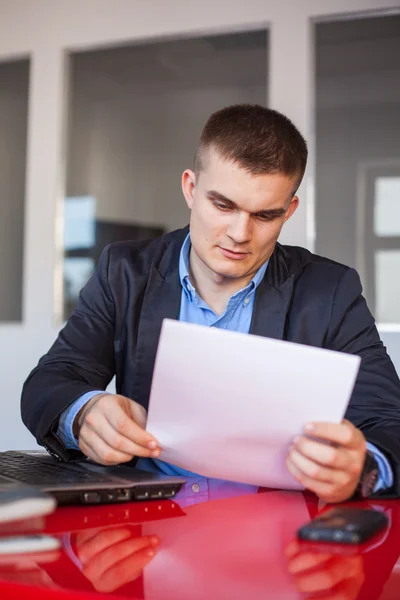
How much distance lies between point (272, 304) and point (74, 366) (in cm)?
44

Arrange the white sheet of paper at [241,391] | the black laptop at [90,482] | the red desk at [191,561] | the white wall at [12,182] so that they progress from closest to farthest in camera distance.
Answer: the red desk at [191,561] → the white sheet of paper at [241,391] → the black laptop at [90,482] → the white wall at [12,182]

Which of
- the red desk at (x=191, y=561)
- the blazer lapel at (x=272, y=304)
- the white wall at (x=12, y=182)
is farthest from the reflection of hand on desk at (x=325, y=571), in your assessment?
the white wall at (x=12, y=182)

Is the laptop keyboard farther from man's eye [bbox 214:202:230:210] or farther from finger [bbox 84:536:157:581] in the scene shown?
man's eye [bbox 214:202:230:210]

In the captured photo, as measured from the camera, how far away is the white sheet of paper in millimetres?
787

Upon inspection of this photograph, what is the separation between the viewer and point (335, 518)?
77 cm

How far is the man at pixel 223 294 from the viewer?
131 centimetres

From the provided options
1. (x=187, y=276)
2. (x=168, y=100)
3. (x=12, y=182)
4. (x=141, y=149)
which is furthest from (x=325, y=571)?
(x=141, y=149)

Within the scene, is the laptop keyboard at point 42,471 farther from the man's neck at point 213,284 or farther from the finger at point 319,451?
the man's neck at point 213,284

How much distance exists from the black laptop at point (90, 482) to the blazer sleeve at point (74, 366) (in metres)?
0.14

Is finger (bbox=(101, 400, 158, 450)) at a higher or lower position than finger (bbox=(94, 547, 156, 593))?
higher

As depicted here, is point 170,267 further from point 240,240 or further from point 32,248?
point 32,248

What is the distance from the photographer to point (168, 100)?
3.35m

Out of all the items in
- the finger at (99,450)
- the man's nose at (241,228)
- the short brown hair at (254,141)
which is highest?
the short brown hair at (254,141)

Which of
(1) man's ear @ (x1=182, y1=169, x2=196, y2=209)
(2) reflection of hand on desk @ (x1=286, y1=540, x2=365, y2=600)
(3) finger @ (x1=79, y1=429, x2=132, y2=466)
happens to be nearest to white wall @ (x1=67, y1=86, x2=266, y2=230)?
(1) man's ear @ (x1=182, y1=169, x2=196, y2=209)
